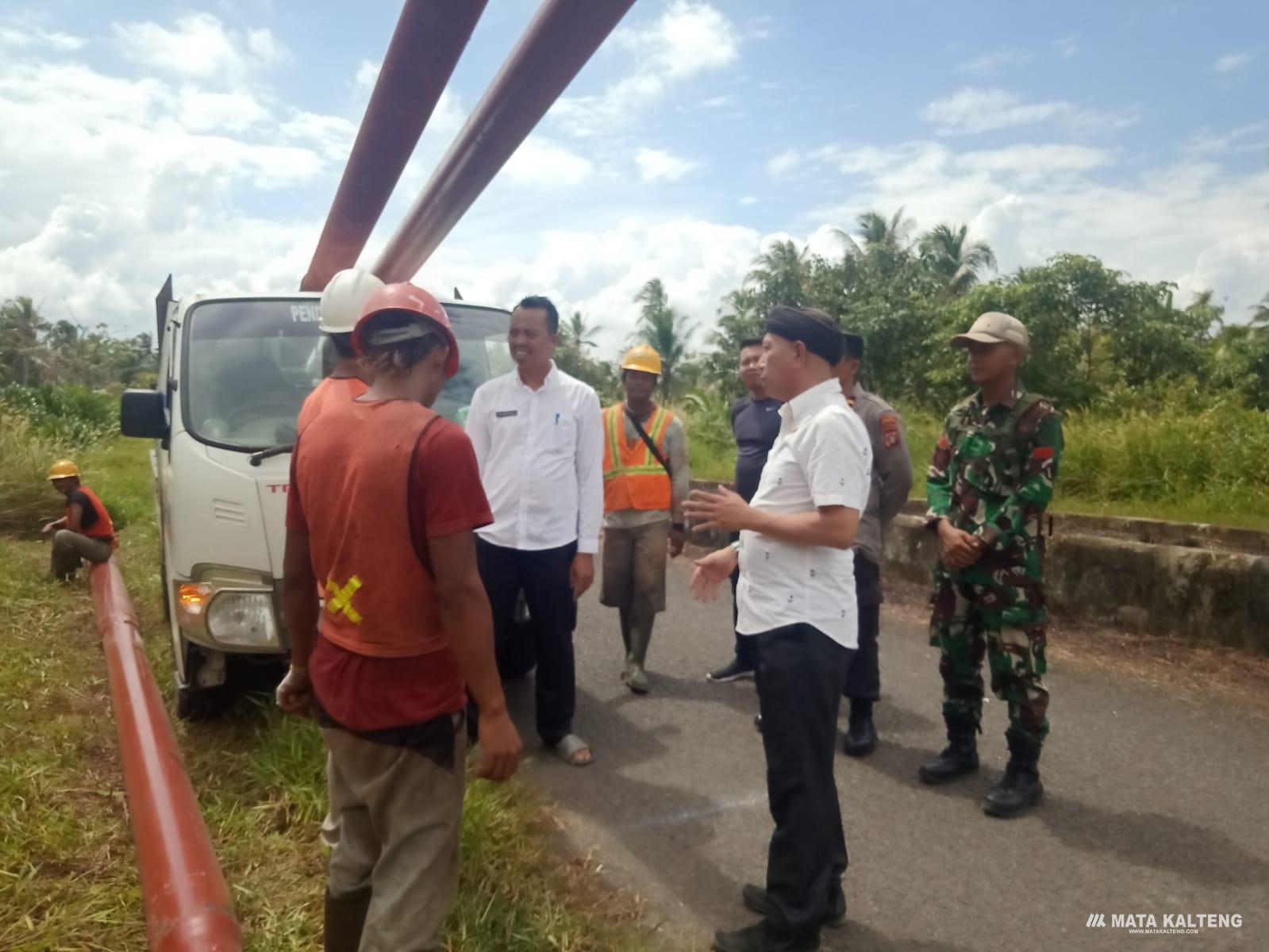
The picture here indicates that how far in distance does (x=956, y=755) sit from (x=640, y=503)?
1.96m

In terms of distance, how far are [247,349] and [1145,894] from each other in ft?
13.9

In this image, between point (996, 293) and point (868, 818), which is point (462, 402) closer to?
point (868, 818)

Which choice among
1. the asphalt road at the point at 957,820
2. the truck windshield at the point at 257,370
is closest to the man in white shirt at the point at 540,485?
the asphalt road at the point at 957,820

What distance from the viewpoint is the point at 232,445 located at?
161 inches

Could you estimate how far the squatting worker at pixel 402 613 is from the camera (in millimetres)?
1991

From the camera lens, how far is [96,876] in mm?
3033

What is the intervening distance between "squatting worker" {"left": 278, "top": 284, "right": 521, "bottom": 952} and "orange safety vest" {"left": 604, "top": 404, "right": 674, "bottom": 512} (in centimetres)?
286

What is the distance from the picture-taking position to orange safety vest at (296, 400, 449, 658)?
78.3 inches

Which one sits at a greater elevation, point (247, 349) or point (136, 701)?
point (247, 349)

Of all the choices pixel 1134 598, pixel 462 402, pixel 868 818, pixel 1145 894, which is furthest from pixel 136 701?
pixel 1134 598

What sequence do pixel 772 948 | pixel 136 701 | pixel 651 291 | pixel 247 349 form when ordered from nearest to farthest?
pixel 772 948
pixel 136 701
pixel 247 349
pixel 651 291

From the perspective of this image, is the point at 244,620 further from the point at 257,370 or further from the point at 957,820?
the point at 957,820

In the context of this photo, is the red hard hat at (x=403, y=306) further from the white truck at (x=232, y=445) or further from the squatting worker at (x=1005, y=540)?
the squatting worker at (x=1005, y=540)

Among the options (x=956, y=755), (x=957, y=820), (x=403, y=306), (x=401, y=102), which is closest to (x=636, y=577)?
(x=956, y=755)
